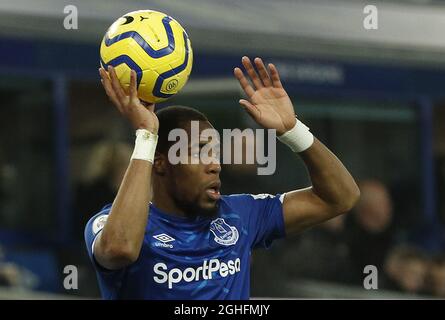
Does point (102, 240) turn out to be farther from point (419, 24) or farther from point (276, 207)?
point (419, 24)

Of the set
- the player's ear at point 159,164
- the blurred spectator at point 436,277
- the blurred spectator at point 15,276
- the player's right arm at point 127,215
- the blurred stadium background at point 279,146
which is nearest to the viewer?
the player's right arm at point 127,215

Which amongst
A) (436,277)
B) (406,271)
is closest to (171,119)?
(406,271)

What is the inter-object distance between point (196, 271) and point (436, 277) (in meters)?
6.83

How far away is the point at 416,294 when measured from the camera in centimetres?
1015

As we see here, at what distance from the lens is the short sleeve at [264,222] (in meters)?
4.64

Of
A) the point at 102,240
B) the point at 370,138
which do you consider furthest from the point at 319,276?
the point at 102,240

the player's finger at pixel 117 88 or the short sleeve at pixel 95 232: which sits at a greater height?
the player's finger at pixel 117 88

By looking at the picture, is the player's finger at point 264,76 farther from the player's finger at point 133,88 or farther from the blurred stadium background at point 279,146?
the blurred stadium background at point 279,146

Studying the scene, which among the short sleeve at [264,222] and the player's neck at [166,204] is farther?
the short sleeve at [264,222]

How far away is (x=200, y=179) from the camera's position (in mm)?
4422

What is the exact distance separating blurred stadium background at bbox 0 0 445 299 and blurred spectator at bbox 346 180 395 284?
0.7 inches

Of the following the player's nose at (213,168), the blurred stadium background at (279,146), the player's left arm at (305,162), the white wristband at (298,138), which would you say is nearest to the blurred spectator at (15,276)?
the blurred stadium background at (279,146)

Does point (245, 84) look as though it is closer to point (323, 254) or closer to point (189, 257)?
point (189, 257)

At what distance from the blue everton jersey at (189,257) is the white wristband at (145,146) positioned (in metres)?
0.35
